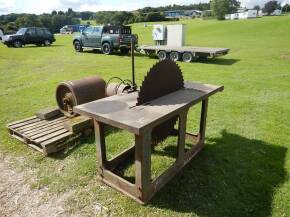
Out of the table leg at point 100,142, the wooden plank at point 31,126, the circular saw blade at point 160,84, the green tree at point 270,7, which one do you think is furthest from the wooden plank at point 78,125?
the green tree at point 270,7

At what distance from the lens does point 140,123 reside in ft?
8.79

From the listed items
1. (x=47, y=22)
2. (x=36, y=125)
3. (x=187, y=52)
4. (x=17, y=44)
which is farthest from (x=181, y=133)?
(x=47, y=22)

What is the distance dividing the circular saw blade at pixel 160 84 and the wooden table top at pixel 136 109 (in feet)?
0.27

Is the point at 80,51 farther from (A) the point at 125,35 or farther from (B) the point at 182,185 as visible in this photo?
(B) the point at 182,185

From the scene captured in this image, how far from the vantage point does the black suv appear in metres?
21.5

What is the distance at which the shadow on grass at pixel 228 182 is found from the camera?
3131 millimetres

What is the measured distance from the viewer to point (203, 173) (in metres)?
3.78

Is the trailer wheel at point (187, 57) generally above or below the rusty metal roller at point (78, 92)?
below

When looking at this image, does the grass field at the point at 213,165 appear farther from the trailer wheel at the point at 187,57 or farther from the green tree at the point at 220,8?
the green tree at the point at 220,8

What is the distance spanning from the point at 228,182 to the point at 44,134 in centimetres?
318

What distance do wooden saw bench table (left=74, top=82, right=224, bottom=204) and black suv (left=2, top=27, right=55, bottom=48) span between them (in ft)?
70.0

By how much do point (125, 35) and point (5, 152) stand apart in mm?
12863

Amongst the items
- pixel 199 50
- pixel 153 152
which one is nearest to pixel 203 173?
pixel 153 152

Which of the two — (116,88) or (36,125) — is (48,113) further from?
(116,88)
